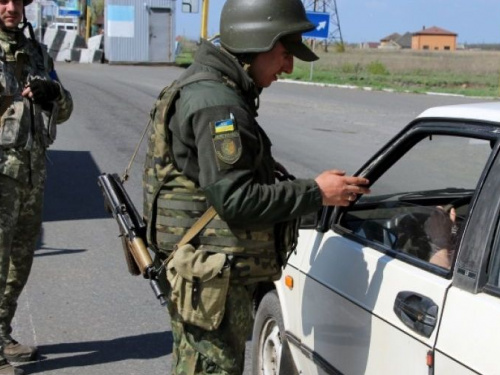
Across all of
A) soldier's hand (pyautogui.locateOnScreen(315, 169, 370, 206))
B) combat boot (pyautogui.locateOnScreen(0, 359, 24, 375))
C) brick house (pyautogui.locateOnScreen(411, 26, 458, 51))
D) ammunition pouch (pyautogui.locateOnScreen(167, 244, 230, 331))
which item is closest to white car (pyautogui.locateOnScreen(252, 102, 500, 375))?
soldier's hand (pyautogui.locateOnScreen(315, 169, 370, 206))

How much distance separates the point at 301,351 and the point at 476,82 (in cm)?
3342

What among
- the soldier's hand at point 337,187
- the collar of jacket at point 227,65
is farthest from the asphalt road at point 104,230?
the collar of jacket at point 227,65

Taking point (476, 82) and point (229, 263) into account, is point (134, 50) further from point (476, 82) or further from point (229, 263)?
point (229, 263)

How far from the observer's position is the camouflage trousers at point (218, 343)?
2658 millimetres

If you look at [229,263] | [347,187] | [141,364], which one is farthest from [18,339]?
[347,187]

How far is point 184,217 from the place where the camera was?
2.61 meters

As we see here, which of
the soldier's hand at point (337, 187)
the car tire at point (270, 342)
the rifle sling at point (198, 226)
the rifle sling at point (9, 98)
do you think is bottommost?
the car tire at point (270, 342)

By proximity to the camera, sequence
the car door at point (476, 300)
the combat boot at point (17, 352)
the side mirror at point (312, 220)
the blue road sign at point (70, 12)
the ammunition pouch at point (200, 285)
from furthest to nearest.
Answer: the blue road sign at point (70, 12) < the combat boot at point (17, 352) < the side mirror at point (312, 220) < the ammunition pouch at point (200, 285) < the car door at point (476, 300)

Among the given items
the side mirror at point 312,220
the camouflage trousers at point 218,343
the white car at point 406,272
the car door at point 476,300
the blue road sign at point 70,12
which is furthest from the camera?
the blue road sign at point 70,12

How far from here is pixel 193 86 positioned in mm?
2520

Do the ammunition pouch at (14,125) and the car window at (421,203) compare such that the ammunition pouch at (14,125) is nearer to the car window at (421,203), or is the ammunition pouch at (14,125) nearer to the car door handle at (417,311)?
the car window at (421,203)

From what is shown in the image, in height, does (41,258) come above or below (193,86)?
below

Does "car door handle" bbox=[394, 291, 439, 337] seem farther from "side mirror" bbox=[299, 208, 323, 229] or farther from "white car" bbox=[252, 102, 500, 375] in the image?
"side mirror" bbox=[299, 208, 323, 229]

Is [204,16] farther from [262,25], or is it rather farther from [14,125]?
[262,25]
